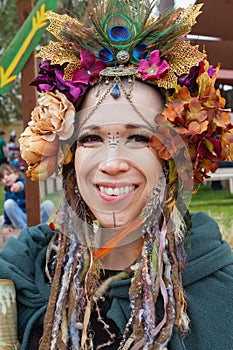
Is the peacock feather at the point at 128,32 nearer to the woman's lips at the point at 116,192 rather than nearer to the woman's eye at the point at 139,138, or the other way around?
the woman's eye at the point at 139,138

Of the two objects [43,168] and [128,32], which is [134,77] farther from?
[43,168]

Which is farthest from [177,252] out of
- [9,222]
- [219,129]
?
[9,222]

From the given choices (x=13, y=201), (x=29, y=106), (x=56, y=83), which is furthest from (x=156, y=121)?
(x=13, y=201)

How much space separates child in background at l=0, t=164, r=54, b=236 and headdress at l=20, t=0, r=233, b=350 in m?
2.86

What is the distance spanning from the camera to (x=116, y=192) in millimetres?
1254

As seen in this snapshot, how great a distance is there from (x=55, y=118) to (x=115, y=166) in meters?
0.18

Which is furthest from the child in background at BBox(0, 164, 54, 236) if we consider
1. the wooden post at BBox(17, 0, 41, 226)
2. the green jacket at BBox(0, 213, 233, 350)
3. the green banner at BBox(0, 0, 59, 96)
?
the green jacket at BBox(0, 213, 233, 350)

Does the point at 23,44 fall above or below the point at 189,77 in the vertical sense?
above

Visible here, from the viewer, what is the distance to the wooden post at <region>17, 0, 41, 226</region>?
9.32 feet

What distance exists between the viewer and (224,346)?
1.28 meters

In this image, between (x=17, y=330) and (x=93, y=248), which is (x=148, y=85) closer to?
(x=93, y=248)

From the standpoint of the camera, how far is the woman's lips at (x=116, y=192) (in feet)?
4.11

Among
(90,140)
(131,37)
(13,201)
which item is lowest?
(13,201)

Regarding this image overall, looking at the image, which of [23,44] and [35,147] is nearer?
[35,147]
